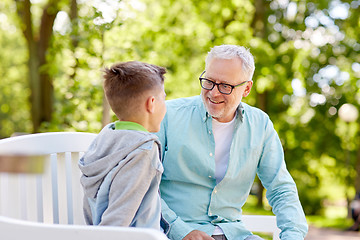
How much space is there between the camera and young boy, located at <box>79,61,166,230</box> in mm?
1588

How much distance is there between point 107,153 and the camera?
1.72 meters

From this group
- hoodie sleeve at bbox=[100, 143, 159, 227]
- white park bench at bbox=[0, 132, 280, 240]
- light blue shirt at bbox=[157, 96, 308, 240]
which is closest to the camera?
white park bench at bbox=[0, 132, 280, 240]

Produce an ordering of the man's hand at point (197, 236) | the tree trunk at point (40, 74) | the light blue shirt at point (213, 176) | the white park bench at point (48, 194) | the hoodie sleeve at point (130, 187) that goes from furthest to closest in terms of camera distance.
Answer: the tree trunk at point (40, 74)
the light blue shirt at point (213, 176)
the man's hand at point (197, 236)
the hoodie sleeve at point (130, 187)
the white park bench at point (48, 194)

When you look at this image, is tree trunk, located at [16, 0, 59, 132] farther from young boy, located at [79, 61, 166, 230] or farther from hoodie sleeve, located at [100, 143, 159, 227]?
hoodie sleeve, located at [100, 143, 159, 227]

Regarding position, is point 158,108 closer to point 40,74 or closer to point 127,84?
point 127,84

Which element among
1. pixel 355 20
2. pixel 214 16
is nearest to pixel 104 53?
pixel 214 16

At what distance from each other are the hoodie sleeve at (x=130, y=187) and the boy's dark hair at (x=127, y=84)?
201mm

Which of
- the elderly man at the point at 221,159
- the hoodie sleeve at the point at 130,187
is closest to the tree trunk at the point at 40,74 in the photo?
the elderly man at the point at 221,159

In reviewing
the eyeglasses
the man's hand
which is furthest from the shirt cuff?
the eyeglasses

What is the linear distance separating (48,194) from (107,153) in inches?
19.9

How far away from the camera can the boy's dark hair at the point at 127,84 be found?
1722 millimetres

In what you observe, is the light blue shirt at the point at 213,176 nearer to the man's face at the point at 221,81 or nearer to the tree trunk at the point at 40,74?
the man's face at the point at 221,81

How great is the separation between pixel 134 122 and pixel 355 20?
36.4 feet

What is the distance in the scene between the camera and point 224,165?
2.44m
